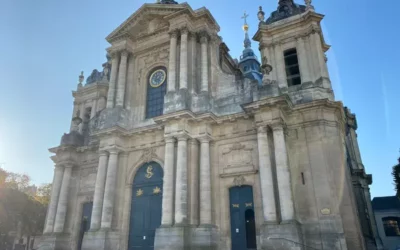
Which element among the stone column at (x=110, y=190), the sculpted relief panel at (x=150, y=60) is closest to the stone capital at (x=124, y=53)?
the sculpted relief panel at (x=150, y=60)

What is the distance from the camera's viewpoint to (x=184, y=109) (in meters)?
15.5

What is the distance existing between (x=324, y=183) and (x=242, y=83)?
661 centimetres

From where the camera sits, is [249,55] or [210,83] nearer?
[210,83]

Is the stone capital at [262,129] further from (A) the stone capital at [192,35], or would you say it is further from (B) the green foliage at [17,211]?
(B) the green foliage at [17,211]

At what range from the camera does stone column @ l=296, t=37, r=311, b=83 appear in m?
16.5

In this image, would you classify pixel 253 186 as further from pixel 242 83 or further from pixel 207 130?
pixel 242 83

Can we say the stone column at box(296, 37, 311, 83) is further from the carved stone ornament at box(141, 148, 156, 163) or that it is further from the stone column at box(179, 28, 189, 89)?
the carved stone ornament at box(141, 148, 156, 163)

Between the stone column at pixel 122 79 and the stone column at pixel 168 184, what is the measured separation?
5153mm

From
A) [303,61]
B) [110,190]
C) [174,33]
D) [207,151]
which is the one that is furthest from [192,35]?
[110,190]

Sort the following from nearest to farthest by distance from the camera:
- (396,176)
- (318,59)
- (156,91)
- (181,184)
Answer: (181,184)
(318,59)
(156,91)
(396,176)

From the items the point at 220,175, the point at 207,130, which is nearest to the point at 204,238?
the point at 220,175

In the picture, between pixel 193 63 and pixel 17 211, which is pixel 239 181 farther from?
pixel 17 211

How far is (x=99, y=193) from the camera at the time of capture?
672 inches

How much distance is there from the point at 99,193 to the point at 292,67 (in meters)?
12.5
